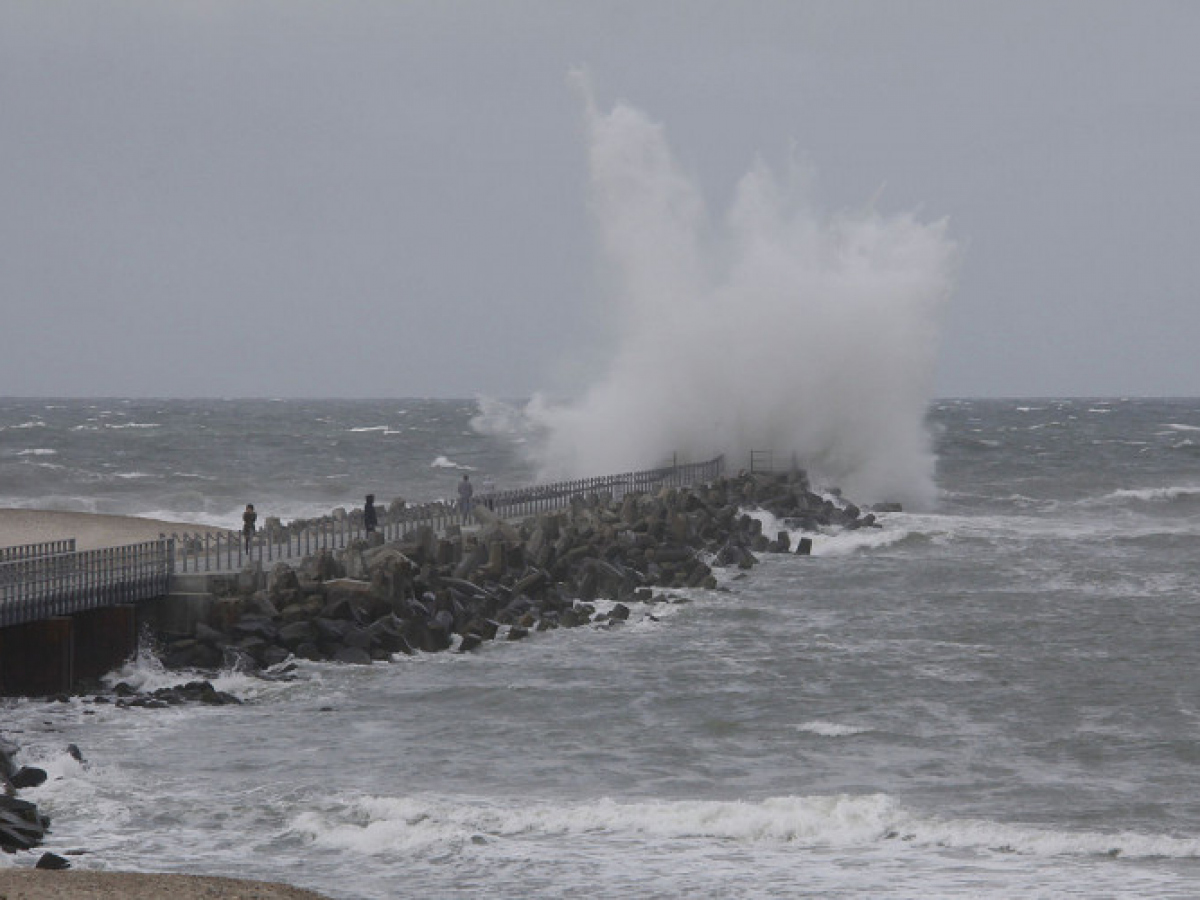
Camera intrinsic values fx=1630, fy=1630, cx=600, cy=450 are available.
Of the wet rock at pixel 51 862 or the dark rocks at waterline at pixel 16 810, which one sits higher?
the dark rocks at waterline at pixel 16 810

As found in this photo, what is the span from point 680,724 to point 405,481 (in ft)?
170

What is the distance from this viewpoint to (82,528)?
133ft

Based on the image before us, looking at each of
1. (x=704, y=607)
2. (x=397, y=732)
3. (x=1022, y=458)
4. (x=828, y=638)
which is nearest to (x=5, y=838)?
(x=397, y=732)

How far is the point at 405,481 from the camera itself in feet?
230

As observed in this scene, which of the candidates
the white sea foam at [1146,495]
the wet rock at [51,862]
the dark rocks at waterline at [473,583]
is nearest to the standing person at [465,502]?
the dark rocks at waterline at [473,583]

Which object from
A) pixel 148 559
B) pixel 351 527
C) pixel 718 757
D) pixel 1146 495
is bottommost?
pixel 718 757

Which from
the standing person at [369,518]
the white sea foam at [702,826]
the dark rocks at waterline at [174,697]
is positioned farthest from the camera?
the standing person at [369,518]

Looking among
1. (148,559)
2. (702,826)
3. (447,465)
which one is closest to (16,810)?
(702,826)

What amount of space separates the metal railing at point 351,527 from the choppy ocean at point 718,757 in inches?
146

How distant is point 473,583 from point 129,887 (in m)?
15.1

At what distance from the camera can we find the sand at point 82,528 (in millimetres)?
36094

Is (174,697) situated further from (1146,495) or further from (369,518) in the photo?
(1146,495)

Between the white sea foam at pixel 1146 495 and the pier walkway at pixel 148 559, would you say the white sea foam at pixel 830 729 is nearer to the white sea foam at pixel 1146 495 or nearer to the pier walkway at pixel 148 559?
the pier walkway at pixel 148 559

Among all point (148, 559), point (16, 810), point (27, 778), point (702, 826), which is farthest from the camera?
point (148, 559)
